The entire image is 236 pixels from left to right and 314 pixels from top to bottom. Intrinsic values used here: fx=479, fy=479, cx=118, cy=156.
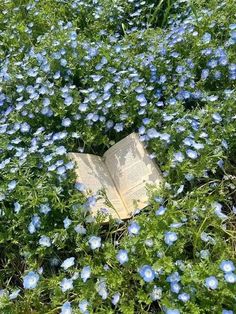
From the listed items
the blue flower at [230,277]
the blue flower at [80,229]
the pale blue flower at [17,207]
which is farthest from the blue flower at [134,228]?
the pale blue flower at [17,207]

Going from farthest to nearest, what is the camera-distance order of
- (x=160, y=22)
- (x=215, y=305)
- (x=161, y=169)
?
(x=160, y=22)
(x=161, y=169)
(x=215, y=305)

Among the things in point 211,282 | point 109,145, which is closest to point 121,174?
point 109,145

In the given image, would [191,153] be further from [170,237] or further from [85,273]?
[85,273]

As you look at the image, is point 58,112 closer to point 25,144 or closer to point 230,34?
point 25,144

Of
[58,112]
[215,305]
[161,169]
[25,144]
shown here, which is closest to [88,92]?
[58,112]

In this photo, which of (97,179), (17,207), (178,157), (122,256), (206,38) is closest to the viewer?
(122,256)
